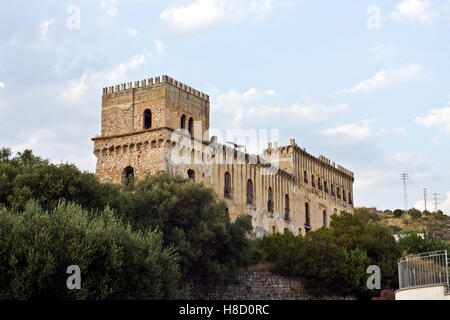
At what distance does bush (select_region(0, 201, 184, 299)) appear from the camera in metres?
17.8

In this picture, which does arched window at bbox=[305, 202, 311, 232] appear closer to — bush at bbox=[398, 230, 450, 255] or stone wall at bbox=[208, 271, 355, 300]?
bush at bbox=[398, 230, 450, 255]

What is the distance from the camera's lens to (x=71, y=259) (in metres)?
18.5

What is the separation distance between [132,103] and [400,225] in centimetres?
5832

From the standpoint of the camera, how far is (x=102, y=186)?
26.7 m

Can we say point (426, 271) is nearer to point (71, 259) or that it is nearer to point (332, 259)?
point (71, 259)

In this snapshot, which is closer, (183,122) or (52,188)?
(52,188)

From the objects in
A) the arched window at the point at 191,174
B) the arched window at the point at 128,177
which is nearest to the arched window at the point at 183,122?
the arched window at the point at 191,174

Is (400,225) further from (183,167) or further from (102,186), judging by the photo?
(102,186)

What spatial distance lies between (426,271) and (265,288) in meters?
13.9

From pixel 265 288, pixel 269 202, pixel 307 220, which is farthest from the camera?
pixel 307 220

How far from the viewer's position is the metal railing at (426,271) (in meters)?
19.6

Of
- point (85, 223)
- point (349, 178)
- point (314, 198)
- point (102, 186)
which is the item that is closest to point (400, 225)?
point (349, 178)

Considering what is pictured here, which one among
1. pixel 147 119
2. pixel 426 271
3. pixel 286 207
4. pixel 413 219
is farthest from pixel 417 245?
pixel 413 219

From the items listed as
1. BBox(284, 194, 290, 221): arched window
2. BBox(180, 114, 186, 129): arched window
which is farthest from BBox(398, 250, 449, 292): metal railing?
BBox(284, 194, 290, 221): arched window
